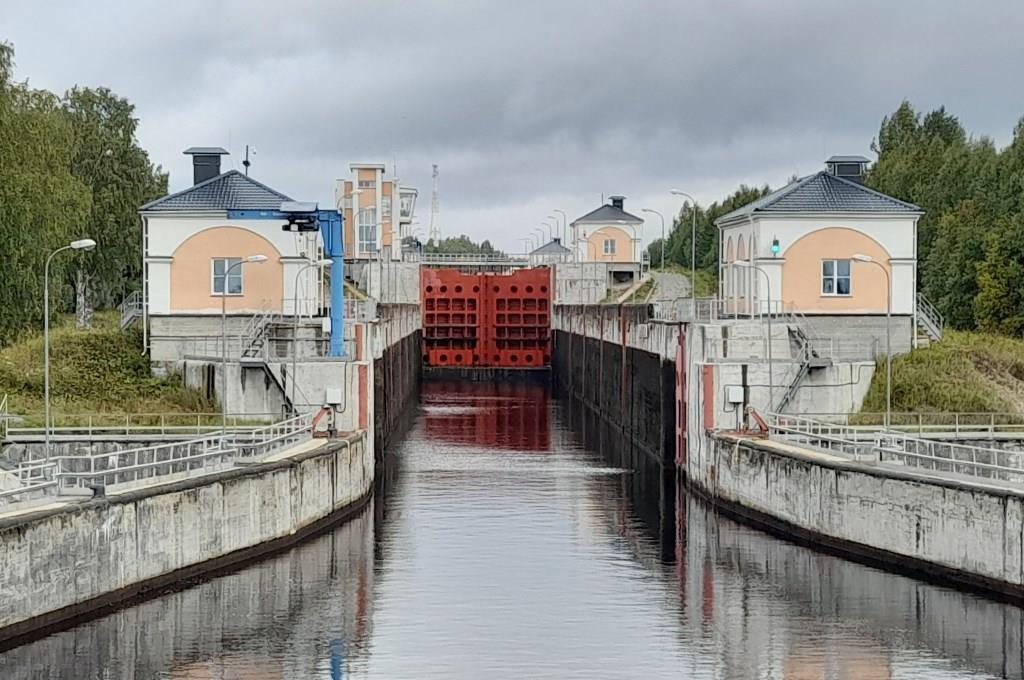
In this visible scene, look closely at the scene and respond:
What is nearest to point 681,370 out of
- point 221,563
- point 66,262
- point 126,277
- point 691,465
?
point 691,465

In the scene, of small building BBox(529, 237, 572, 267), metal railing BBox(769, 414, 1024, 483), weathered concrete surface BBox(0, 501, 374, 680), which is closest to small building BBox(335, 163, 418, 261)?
small building BBox(529, 237, 572, 267)

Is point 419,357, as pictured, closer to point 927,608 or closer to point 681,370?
point 681,370

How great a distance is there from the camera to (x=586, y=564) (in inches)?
1000

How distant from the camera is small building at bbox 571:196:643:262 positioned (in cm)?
8756

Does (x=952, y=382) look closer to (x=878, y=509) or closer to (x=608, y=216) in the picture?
(x=878, y=509)

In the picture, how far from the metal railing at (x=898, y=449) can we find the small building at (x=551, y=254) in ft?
161

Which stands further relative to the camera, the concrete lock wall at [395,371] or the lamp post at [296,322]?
the concrete lock wall at [395,371]

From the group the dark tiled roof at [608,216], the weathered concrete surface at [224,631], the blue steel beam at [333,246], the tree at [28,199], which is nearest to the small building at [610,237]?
the dark tiled roof at [608,216]

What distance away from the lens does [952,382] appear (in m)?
34.6

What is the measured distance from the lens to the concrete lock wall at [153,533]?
18688mm

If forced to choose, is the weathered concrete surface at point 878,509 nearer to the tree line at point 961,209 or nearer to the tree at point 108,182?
the tree line at point 961,209

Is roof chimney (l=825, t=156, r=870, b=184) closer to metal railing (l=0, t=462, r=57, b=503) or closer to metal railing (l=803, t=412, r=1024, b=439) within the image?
metal railing (l=803, t=412, r=1024, b=439)

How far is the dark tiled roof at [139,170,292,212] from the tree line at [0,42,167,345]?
136 inches

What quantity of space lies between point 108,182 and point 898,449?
36.1 meters
